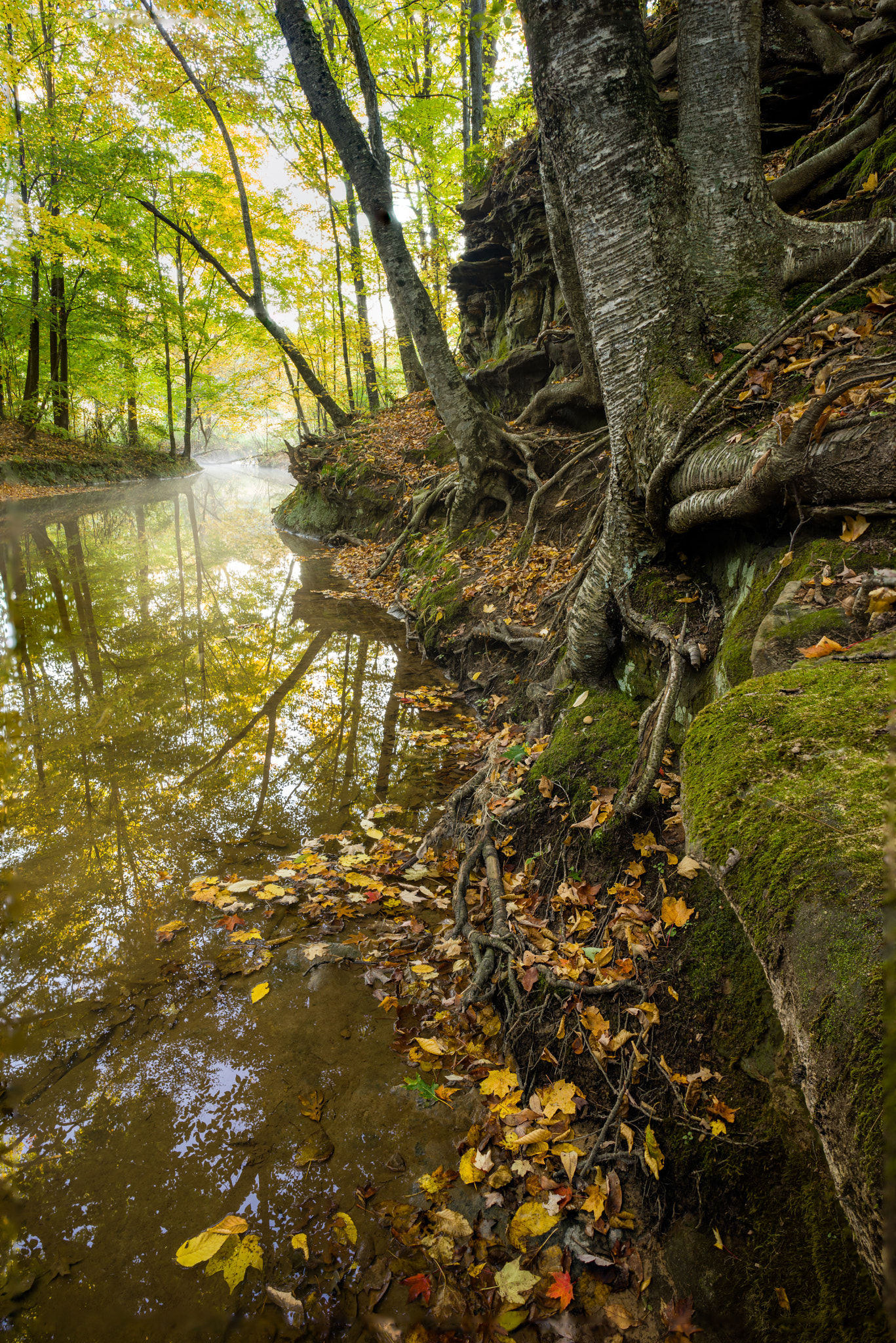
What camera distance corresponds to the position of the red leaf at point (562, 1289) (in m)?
1.76

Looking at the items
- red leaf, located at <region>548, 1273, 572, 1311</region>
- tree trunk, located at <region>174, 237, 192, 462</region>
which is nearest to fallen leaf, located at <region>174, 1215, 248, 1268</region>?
red leaf, located at <region>548, 1273, 572, 1311</region>

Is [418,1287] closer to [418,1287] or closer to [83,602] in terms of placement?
[418,1287]

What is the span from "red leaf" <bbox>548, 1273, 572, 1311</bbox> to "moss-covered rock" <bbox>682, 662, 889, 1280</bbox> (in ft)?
4.54

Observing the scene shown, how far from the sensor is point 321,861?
3922 millimetres

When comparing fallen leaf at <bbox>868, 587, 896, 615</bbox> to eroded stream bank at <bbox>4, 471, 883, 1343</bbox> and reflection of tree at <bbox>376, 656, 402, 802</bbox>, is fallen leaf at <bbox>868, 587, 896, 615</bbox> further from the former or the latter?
reflection of tree at <bbox>376, 656, 402, 802</bbox>

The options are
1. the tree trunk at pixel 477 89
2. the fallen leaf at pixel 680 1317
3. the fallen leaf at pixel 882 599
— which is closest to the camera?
the fallen leaf at pixel 680 1317

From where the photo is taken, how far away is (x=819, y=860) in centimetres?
114

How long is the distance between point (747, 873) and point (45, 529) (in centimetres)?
1836

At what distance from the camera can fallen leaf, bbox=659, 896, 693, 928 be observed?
2.35 meters

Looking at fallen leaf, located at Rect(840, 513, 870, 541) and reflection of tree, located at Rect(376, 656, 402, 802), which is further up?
fallen leaf, located at Rect(840, 513, 870, 541)

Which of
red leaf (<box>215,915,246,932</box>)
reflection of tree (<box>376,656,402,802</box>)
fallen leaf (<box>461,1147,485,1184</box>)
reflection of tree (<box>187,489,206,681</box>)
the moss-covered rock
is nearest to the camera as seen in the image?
the moss-covered rock

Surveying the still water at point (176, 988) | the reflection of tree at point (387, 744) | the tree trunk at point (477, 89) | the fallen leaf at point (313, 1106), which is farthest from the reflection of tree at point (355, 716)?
the tree trunk at point (477, 89)

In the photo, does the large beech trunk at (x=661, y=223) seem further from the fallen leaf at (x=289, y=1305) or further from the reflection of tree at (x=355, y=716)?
the fallen leaf at (x=289, y=1305)

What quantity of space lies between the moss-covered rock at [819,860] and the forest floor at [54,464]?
2316cm
